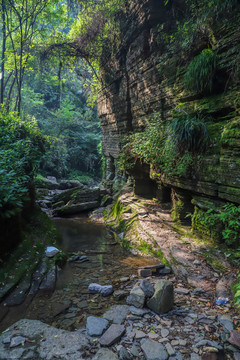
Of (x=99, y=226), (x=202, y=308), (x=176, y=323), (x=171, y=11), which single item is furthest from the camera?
(x=99, y=226)

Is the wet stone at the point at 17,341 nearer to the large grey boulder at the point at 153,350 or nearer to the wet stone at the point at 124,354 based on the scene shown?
the wet stone at the point at 124,354

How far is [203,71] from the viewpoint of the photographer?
4.86m

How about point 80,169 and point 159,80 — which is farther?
point 80,169

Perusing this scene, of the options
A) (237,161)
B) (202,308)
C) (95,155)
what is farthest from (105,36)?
(95,155)

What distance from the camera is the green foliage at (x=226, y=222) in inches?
150

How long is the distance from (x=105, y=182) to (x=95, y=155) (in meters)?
10.3

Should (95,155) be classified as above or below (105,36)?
below

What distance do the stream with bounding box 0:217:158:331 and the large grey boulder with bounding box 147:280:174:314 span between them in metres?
0.57

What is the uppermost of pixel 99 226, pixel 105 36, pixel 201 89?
pixel 105 36

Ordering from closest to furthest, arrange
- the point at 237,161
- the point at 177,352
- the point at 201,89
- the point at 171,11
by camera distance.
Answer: the point at 177,352 → the point at 237,161 → the point at 201,89 → the point at 171,11

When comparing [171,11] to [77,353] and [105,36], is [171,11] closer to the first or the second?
[105,36]

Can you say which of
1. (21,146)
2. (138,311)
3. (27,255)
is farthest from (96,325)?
(21,146)

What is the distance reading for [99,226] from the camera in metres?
8.47

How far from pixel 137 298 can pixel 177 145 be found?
3545 mm
